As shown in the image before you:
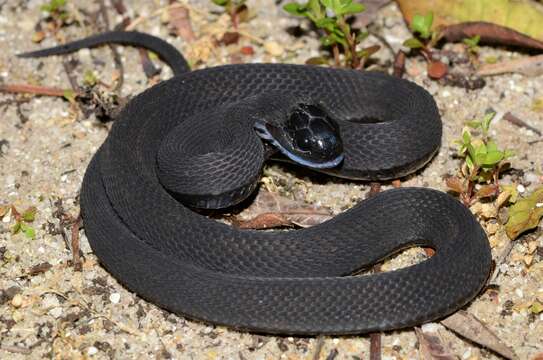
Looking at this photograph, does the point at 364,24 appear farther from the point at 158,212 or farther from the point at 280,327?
the point at 280,327

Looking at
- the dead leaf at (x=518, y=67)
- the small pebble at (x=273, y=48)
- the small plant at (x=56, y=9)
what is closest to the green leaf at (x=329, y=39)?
the small pebble at (x=273, y=48)

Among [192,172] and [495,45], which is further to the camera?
[495,45]

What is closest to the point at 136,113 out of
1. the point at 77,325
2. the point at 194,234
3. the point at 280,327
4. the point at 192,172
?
the point at 192,172

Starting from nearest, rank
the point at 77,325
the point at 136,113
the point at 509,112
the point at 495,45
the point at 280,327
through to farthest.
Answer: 1. the point at 280,327
2. the point at 77,325
3. the point at 136,113
4. the point at 509,112
5. the point at 495,45

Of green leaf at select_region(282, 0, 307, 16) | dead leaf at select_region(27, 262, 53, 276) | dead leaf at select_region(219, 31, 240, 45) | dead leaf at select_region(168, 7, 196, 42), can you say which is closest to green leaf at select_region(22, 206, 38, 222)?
dead leaf at select_region(27, 262, 53, 276)

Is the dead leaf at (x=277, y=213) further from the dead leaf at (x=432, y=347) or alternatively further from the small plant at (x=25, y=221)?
the small plant at (x=25, y=221)

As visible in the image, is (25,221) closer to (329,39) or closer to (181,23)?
(181,23)
